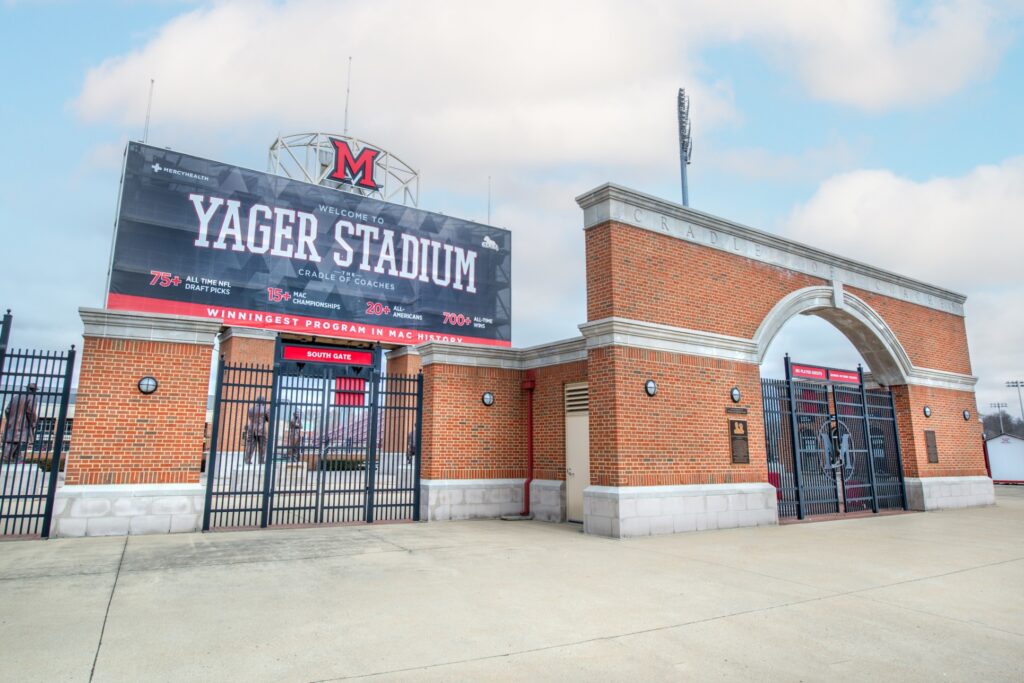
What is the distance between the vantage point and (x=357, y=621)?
5207 mm

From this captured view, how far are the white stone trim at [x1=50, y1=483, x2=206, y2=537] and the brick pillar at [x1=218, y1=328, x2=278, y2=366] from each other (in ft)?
51.4

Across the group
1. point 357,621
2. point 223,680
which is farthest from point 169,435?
point 223,680

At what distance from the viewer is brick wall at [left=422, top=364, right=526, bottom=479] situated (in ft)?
41.2

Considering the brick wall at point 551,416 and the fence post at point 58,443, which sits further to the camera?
the brick wall at point 551,416

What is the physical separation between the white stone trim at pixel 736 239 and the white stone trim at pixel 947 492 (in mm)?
5114

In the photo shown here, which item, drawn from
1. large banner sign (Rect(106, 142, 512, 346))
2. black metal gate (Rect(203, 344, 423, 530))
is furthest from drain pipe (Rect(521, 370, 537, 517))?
large banner sign (Rect(106, 142, 512, 346))

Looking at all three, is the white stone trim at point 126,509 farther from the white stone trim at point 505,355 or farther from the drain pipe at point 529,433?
the drain pipe at point 529,433

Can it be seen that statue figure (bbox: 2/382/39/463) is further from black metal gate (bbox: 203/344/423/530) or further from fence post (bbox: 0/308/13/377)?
black metal gate (bbox: 203/344/423/530)

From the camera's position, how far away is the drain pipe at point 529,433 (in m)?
13.3

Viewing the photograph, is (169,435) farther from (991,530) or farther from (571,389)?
(991,530)

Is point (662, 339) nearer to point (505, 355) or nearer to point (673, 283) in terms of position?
point (673, 283)

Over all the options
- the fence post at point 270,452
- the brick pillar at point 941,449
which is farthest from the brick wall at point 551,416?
the brick pillar at point 941,449

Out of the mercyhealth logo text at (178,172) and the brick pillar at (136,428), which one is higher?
the mercyhealth logo text at (178,172)

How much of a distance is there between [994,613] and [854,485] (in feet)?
33.1
